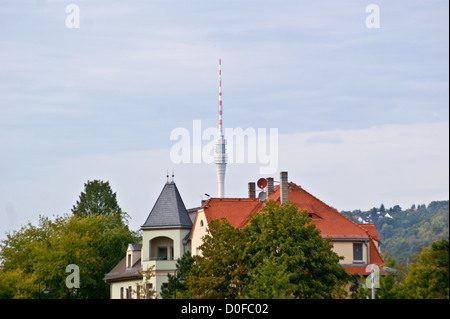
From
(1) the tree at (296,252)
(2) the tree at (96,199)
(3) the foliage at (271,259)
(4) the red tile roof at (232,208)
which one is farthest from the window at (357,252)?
(2) the tree at (96,199)

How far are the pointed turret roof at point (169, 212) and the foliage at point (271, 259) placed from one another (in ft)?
51.0

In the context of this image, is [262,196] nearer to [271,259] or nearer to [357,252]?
[357,252]

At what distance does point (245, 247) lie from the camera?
200 feet

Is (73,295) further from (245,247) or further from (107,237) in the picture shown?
(245,247)

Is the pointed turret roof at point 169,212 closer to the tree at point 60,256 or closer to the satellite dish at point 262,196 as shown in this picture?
the satellite dish at point 262,196

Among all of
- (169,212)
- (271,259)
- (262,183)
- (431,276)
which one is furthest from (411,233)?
(271,259)

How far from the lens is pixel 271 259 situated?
2286 inches

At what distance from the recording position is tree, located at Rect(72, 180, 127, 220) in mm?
137500

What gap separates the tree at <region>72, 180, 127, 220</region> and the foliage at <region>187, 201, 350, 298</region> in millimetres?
75750

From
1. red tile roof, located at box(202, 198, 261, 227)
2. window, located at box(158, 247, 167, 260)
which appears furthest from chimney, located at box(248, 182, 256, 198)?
window, located at box(158, 247, 167, 260)

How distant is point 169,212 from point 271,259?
23.2 meters

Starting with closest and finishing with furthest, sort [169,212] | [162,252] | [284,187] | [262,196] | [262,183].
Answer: [284,187] → [262,196] → [262,183] → [169,212] → [162,252]
